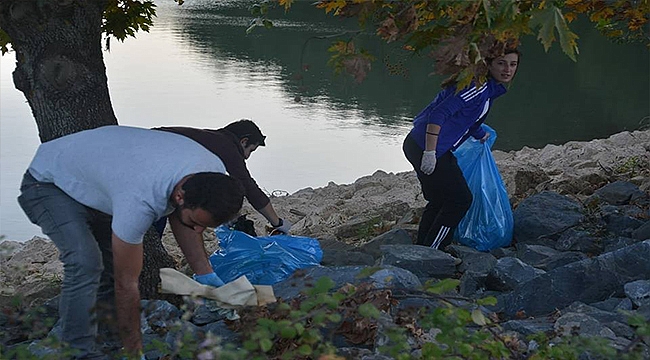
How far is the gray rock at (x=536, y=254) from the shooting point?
564cm

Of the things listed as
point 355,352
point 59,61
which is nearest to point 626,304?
point 355,352

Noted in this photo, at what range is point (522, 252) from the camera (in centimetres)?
586

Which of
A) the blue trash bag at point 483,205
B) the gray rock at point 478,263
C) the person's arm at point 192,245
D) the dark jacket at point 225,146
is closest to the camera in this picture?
the person's arm at point 192,245

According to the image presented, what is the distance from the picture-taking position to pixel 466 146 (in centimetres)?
637

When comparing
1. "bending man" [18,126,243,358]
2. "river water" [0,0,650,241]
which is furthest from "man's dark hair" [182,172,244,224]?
"river water" [0,0,650,241]

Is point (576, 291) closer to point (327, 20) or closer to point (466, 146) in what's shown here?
point (466, 146)

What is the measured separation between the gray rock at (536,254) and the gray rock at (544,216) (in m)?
0.40

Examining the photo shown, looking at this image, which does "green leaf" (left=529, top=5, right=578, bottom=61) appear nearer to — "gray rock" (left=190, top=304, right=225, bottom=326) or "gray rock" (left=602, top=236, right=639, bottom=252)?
"gray rock" (left=190, top=304, right=225, bottom=326)

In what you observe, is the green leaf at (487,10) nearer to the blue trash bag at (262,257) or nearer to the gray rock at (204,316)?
the gray rock at (204,316)

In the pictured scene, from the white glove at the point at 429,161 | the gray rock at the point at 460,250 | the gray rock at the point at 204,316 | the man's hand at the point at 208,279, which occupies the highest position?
the white glove at the point at 429,161

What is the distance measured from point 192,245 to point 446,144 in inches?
87.8

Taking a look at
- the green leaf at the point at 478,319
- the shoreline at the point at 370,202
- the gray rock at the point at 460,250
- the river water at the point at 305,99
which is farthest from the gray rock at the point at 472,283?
the river water at the point at 305,99

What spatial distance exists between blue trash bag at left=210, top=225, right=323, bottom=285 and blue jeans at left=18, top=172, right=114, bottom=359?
1403mm

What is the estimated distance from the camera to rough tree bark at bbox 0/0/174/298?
487 cm
